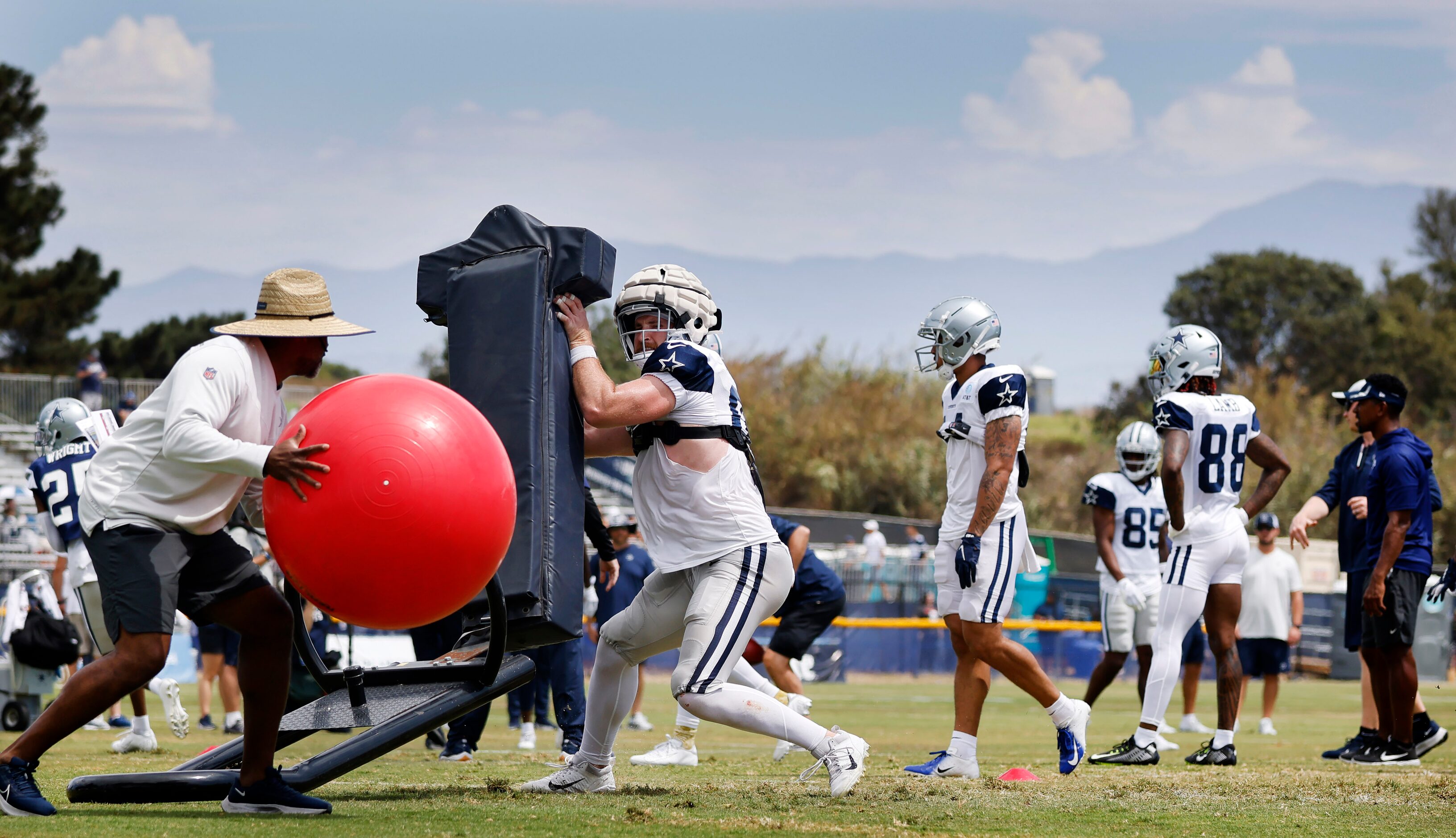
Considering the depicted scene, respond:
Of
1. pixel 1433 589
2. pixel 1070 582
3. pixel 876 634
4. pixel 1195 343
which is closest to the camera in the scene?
pixel 1433 589

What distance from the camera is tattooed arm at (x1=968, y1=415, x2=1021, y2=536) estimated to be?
7.45 m

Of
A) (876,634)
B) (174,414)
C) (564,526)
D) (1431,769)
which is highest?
(174,414)

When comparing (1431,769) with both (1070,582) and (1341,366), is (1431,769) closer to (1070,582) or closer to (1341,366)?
(1070,582)

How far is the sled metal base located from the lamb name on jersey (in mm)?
4565

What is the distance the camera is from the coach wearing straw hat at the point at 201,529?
532cm

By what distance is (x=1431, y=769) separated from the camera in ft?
28.1

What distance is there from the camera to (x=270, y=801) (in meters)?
5.58

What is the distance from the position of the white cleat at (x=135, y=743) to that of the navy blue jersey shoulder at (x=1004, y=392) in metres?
6.01

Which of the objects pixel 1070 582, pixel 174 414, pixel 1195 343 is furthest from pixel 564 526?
pixel 1070 582

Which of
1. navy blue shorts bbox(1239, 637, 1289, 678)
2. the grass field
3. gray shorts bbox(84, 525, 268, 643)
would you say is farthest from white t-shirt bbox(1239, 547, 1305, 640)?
gray shorts bbox(84, 525, 268, 643)

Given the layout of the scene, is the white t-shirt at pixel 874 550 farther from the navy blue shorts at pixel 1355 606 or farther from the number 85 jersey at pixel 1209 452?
the number 85 jersey at pixel 1209 452

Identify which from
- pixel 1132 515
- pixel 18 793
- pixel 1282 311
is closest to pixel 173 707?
pixel 18 793

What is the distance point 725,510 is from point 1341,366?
68639 mm

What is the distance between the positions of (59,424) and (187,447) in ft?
19.1
